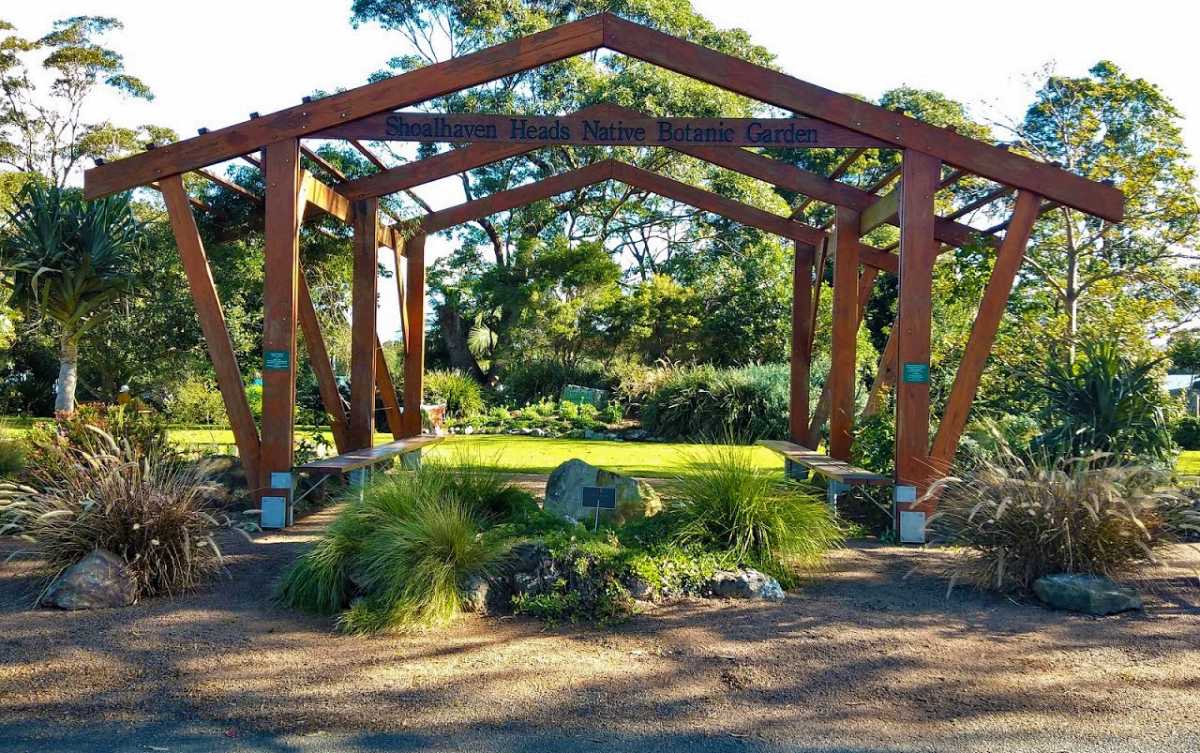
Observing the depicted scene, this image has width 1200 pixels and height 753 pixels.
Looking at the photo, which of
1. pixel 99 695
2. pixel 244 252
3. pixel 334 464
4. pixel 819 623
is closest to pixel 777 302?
pixel 244 252

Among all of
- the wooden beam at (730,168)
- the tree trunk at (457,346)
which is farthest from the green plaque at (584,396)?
the wooden beam at (730,168)

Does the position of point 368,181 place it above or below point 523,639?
above

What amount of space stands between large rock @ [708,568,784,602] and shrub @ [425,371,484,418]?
16.3 m

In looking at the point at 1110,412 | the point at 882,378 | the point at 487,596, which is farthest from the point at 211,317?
the point at 1110,412

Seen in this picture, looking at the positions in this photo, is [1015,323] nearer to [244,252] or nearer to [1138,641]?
[1138,641]

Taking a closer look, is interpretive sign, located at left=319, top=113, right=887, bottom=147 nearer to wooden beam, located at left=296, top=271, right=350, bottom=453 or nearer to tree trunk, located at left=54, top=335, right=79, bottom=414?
wooden beam, located at left=296, top=271, right=350, bottom=453

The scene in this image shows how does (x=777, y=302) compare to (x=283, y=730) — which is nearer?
(x=283, y=730)

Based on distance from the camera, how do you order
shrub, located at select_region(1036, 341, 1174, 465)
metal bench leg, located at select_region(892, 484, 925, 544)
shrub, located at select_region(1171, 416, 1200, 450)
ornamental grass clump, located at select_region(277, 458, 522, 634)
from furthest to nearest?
shrub, located at select_region(1171, 416, 1200, 450) → shrub, located at select_region(1036, 341, 1174, 465) → metal bench leg, located at select_region(892, 484, 925, 544) → ornamental grass clump, located at select_region(277, 458, 522, 634)

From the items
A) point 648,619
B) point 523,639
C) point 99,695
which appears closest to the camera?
point 99,695

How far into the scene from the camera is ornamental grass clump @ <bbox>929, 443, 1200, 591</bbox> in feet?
20.7

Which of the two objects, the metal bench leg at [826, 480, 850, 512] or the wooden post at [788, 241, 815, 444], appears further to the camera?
the wooden post at [788, 241, 815, 444]

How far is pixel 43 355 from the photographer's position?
2312 cm

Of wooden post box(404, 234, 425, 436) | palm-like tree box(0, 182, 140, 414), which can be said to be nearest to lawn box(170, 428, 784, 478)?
wooden post box(404, 234, 425, 436)

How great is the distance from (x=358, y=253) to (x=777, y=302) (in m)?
13.9
